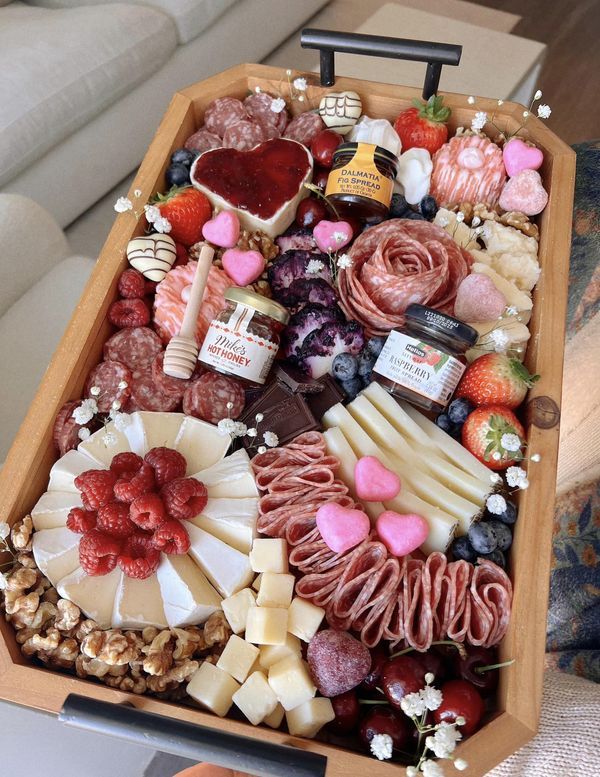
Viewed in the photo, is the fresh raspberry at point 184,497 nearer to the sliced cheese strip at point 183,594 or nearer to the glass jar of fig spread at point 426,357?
the sliced cheese strip at point 183,594

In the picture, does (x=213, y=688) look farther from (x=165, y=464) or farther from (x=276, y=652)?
(x=165, y=464)

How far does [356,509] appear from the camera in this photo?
988 millimetres

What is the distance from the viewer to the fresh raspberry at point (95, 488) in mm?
958

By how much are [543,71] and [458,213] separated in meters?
2.17

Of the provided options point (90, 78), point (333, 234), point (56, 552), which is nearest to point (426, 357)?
point (333, 234)

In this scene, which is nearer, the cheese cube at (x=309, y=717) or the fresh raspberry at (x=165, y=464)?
the cheese cube at (x=309, y=717)

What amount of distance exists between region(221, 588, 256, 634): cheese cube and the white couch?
1575mm

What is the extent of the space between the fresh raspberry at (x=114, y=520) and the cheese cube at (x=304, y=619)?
0.28 meters

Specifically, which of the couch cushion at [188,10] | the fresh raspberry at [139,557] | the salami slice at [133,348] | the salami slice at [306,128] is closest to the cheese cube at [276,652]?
the fresh raspberry at [139,557]

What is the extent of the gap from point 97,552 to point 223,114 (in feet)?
3.27

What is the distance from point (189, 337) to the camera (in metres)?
1.13

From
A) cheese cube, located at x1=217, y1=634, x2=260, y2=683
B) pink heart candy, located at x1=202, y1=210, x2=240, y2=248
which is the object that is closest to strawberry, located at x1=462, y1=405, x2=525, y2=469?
cheese cube, located at x1=217, y1=634, x2=260, y2=683

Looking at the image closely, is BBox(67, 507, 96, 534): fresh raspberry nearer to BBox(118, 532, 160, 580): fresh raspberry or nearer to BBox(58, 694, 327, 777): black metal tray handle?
BBox(118, 532, 160, 580): fresh raspberry

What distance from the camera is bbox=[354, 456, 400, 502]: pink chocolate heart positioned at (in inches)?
38.6
